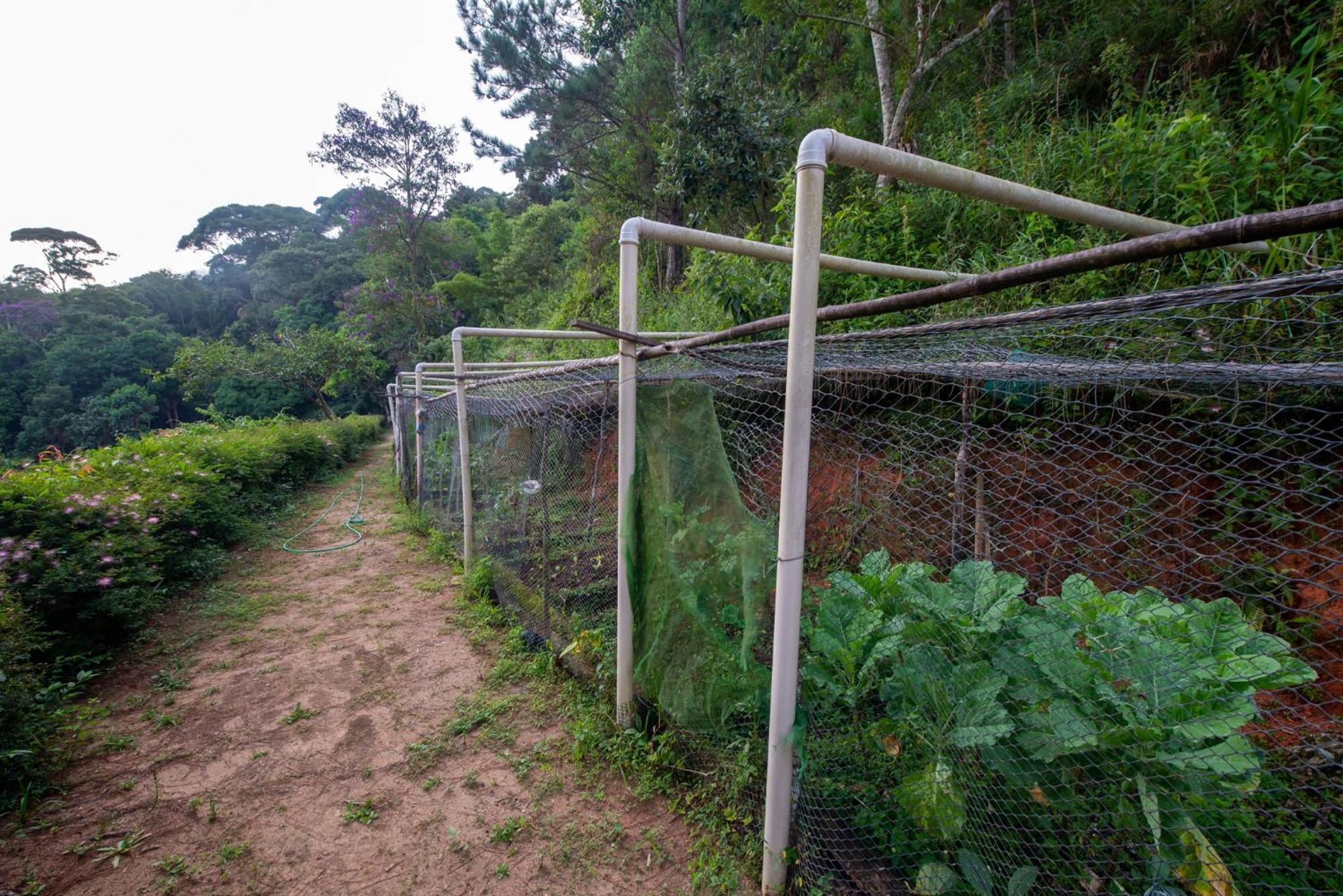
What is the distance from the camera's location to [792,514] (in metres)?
1.42

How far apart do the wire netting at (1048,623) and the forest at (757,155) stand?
107cm

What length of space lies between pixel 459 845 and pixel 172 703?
2.13 meters

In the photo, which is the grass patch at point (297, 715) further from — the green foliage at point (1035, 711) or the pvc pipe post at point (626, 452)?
the green foliage at point (1035, 711)

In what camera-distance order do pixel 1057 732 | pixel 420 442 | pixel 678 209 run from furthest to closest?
pixel 678 209 → pixel 420 442 → pixel 1057 732

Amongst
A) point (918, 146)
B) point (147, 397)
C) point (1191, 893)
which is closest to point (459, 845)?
point (1191, 893)

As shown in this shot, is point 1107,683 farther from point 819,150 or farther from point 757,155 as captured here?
point 757,155

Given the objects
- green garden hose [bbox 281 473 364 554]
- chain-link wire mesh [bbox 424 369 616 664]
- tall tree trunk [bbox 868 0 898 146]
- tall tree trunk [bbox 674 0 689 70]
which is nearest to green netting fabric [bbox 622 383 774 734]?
chain-link wire mesh [bbox 424 369 616 664]

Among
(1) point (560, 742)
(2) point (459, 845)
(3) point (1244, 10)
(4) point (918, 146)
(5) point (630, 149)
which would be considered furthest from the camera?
(5) point (630, 149)

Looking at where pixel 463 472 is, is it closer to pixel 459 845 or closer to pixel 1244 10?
pixel 459 845

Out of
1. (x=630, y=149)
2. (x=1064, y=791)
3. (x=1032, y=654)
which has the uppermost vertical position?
(x=630, y=149)

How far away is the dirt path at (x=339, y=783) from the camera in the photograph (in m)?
1.90

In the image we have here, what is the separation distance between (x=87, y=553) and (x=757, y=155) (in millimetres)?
7345

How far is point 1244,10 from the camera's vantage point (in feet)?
11.8

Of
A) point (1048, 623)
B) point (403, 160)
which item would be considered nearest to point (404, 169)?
point (403, 160)
